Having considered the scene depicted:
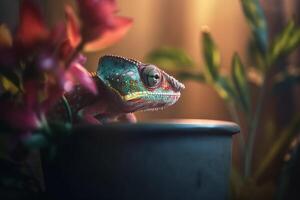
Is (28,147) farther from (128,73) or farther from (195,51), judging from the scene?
(195,51)

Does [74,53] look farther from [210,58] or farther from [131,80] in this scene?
[210,58]

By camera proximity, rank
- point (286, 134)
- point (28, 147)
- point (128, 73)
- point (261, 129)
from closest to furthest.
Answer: point (28, 147) → point (128, 73) → point (286, 134) → point (261, 129)

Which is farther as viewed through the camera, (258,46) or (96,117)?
(258,46)

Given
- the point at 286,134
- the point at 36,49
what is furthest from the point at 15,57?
the point at 286,134

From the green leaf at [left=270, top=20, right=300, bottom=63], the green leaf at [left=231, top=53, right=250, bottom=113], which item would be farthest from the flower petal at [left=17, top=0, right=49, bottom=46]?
the green leaf at [left=270, top=20, right=300, bottom=63]

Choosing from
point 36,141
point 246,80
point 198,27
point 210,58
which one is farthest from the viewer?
point 198,27

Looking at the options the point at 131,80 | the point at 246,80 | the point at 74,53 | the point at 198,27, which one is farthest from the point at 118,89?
the point at 198,27

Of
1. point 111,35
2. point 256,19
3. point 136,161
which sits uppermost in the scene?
point 256,19
